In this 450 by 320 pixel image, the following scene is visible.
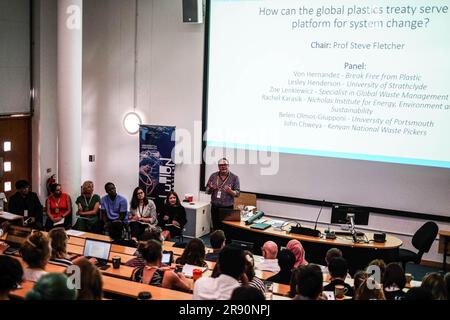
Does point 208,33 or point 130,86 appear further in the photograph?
point 130,86

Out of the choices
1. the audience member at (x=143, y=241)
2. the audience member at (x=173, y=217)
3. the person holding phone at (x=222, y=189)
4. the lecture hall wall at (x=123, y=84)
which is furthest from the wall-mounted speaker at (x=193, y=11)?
the audience member at (x=143, y=241)

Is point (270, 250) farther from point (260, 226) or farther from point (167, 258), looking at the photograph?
point (260, 226)

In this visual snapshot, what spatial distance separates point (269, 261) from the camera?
634cm

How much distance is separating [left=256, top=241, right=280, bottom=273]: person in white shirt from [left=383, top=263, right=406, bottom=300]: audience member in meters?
1.47

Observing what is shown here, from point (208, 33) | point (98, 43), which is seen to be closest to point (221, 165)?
point (208, 33)

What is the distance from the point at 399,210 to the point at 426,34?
2.50 m

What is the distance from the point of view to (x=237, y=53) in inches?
367

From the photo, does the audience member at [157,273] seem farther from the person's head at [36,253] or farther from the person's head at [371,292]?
the person's head at [371,292]

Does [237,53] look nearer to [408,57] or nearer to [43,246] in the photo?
[408,57]

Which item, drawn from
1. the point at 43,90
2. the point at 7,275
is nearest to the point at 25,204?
the point at 43,90

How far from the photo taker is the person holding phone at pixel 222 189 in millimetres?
8555

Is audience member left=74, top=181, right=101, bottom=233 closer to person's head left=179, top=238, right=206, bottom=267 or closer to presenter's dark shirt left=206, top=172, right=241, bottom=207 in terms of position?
presenter's dark shirt left=206, top=172, right=241, bottom=207

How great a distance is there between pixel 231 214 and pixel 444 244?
3039 mm

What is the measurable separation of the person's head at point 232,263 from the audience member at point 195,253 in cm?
150
